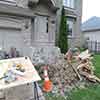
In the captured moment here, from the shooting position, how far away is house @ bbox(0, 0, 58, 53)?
13.1m

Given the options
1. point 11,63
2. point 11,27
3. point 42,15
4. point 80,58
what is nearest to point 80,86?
point 80,58

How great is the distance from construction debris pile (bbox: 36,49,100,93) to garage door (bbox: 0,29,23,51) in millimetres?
3628

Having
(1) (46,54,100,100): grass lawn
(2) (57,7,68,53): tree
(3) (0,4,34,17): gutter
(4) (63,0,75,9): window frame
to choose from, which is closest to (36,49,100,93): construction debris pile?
(1) (46,54,100,100): grass lawn

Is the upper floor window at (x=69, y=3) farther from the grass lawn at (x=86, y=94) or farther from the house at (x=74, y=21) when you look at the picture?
the grass lawn at (x=86, y=94)

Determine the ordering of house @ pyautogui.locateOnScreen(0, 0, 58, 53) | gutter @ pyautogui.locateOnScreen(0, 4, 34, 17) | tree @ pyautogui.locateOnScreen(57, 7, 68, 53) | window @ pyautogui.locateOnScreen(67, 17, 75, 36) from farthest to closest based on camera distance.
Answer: window @ pyautogui.locateOnScreen(67, 17, 75, 36) < tree @ pyautogui.locateOnScreen(57, 7, 68, 53) < house @ pyautogui.locateOnScreen(0, 0, 58, 53) < gutter @ pyautogui.locateOnScreen(0, 4, 34, 17)

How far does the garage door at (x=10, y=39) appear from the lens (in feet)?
42.7

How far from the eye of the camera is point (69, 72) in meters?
9.57

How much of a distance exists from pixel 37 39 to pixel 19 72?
35.2ft

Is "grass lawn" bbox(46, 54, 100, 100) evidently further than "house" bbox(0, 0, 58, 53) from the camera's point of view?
No

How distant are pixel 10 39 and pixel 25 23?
1.57 metres

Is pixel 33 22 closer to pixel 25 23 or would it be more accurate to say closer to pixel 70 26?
pixel 25 23

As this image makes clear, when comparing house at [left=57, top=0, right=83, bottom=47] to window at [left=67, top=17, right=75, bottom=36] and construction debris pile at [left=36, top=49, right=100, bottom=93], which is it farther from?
construction debris pile at [left=36, top=49, right=100, bottom=93]

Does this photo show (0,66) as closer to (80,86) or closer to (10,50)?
(80,86)

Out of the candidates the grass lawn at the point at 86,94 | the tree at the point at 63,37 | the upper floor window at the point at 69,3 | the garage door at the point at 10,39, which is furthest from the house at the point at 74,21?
the grass lawn at the point at 86,94
